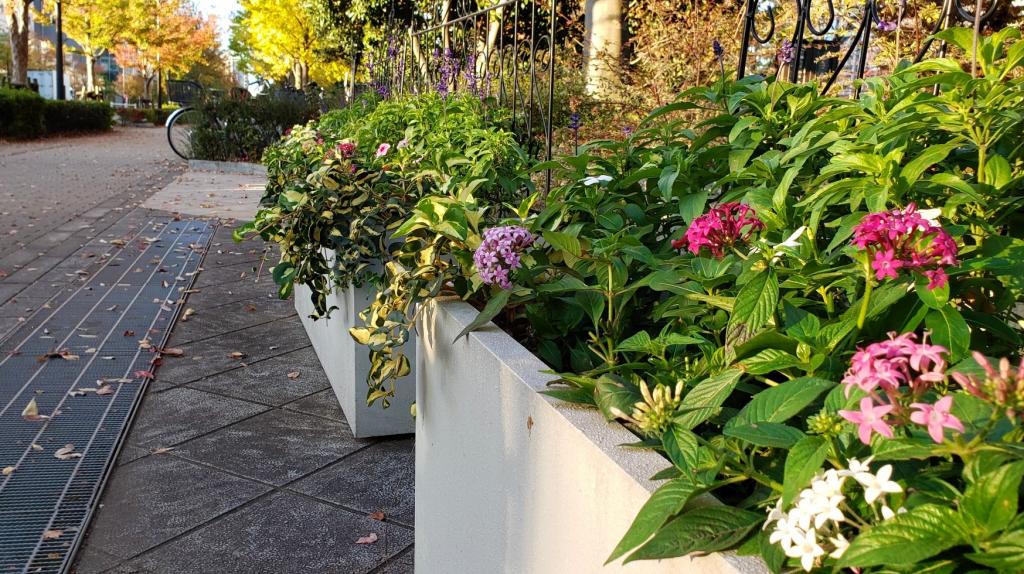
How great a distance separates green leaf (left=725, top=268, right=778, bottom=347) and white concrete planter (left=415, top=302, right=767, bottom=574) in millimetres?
241

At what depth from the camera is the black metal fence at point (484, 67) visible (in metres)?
3.26

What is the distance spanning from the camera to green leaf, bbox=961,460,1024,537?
30.7 inches

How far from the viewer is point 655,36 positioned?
293 inches

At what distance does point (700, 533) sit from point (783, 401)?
0.68ft

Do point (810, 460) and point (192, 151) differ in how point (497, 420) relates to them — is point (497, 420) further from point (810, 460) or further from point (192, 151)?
point (192, 151)

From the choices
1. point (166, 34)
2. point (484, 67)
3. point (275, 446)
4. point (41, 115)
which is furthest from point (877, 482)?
point (166, 34)

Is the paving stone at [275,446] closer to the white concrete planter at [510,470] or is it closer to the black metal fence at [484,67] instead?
the white concrete planter at [510,470]

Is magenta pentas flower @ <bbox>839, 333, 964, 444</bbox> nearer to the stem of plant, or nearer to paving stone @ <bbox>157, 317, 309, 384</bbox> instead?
the stem of plant

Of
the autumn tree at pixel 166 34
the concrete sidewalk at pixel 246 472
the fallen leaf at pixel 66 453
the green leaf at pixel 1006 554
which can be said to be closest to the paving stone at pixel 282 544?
the concrete sidewalk at pixel 246 472

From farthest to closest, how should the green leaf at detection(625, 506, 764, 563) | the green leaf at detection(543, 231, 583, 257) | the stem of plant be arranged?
the green leaf at detection(543, 231, 583, 257)
the stem of plant
the green leaf at detection(625, 506, 764, 563)

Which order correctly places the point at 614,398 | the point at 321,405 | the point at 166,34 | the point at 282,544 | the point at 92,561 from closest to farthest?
the point at 614,398, the point at 92,561, the point at 282,544, the point at 321,405, the point at 166,34

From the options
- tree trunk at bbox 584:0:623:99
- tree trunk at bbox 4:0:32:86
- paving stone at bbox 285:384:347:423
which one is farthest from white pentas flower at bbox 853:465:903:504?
tree trunk at bbox 4:0:32:86

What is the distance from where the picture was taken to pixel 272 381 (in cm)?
418

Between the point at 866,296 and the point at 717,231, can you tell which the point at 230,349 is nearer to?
the point at 717,231
